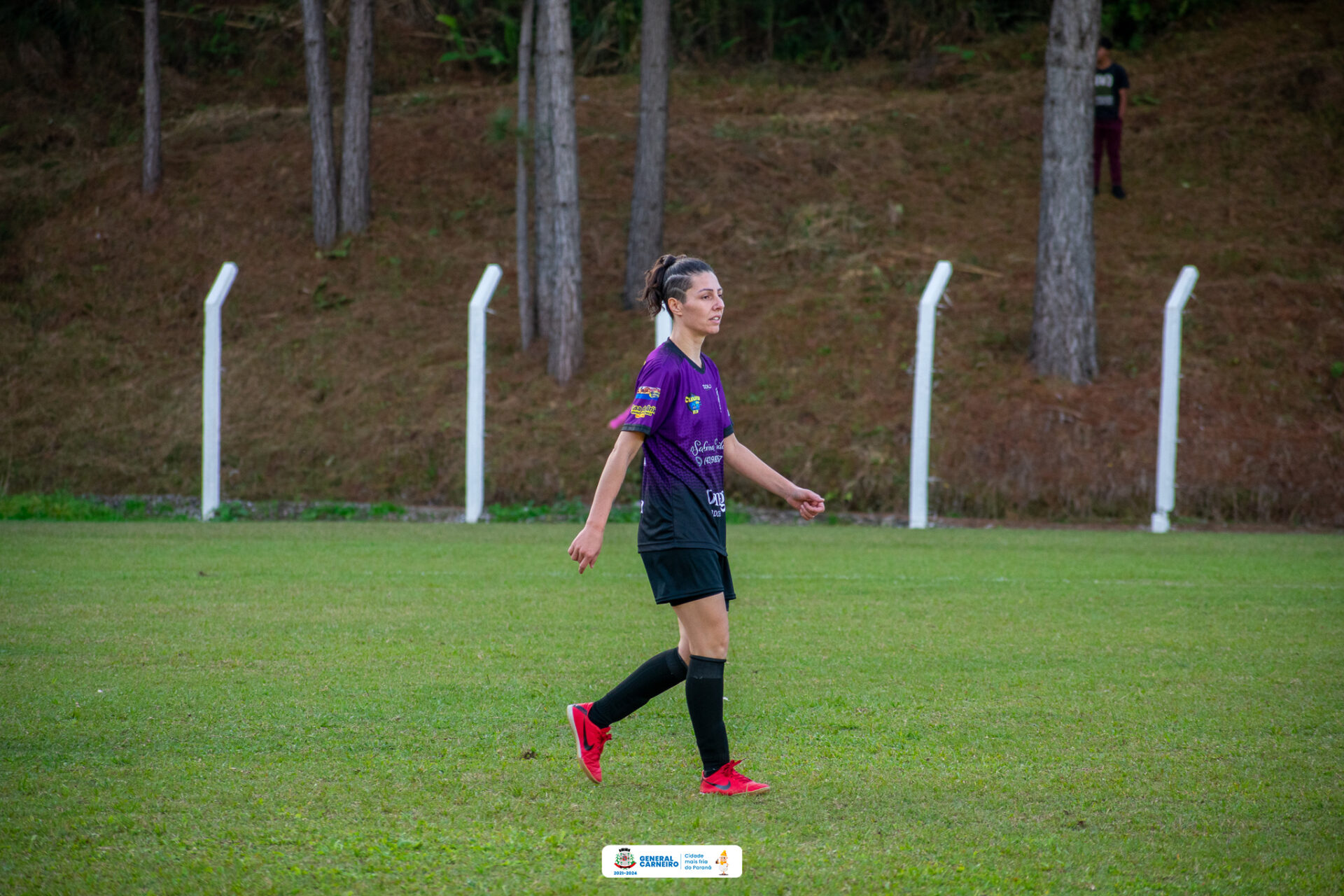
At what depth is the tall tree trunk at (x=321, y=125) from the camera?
22.4 m

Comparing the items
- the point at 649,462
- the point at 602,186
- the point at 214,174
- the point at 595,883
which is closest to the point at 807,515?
the point at 649,462

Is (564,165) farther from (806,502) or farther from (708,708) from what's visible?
(708,708)

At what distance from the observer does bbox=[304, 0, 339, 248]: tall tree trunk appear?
22.4 m

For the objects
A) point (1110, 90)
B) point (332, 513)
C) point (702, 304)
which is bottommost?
point (332, 513)

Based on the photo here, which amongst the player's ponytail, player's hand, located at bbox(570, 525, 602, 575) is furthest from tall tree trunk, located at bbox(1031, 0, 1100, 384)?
player's hand, located at bbox(570, 525, 602, 575)

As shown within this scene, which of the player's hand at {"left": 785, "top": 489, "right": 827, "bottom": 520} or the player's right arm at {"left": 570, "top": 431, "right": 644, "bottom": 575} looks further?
the player's hand at {"left": 785, "top": 489, "right": 827, "bottom": 520}

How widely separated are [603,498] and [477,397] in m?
11.2

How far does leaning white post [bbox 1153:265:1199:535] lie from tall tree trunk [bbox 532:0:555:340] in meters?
8.72

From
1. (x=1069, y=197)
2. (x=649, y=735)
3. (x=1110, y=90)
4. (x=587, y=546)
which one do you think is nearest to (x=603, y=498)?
(x=587, y=546)

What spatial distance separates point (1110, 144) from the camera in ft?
66.1

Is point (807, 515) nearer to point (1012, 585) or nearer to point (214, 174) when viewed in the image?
point (1012, 585)

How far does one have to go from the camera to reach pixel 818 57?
30.1 metres

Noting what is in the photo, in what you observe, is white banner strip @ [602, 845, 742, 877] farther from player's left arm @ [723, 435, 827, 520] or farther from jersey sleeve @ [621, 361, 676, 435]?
player's left arm @ [723, 435, 827, 520]

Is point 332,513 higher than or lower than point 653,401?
lower
